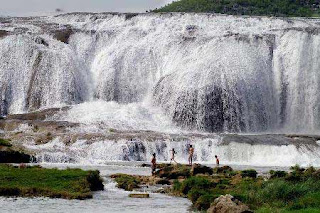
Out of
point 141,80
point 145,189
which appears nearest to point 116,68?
point 141,80

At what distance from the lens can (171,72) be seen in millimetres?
72562

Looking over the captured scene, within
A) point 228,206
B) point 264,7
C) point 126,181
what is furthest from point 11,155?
point 264,7

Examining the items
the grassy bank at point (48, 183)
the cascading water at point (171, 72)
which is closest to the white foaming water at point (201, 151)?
the cascading water at point (171, 72)

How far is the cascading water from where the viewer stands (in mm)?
66375

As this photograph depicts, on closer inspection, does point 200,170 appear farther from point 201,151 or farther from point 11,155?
point 11,155

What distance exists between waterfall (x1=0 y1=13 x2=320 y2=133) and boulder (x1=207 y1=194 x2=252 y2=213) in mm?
37825

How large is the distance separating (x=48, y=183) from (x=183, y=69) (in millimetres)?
38709

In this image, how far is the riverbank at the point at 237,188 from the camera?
27.1 metres

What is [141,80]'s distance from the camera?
2938 inches

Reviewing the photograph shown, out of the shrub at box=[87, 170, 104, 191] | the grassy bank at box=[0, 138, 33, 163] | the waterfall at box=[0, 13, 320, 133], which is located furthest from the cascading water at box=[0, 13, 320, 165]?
the shrub at box=[87, 170, 104, 191]

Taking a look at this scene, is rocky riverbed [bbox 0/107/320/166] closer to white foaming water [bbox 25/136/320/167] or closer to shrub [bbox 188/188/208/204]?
white foaming water [bbox 25/136/320/167]

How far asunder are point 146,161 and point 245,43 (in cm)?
2518

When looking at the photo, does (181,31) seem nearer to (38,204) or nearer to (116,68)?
(116,68)

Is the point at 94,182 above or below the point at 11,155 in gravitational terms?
below
